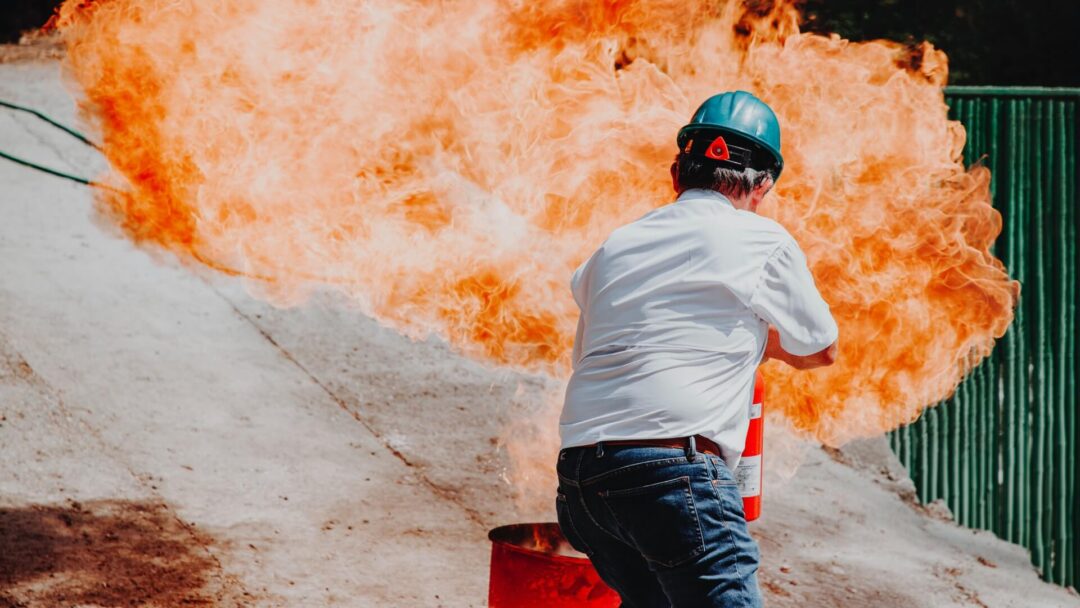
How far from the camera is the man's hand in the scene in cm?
288

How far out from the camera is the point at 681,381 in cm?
263

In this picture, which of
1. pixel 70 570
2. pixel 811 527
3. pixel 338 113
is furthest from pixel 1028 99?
pixel 70 570

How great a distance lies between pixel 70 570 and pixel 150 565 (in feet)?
1.07

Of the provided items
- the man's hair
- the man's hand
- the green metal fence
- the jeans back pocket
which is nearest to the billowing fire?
the man's hand

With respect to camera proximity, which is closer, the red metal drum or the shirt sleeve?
the shirt sleeve

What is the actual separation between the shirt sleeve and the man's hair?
238 mm

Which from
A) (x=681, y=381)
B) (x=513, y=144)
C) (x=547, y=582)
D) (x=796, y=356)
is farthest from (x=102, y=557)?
(x=796, y=356)

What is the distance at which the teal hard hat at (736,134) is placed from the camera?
2889 mm

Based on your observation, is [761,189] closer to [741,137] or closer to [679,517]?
[741,137]

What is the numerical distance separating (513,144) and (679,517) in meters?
2.62

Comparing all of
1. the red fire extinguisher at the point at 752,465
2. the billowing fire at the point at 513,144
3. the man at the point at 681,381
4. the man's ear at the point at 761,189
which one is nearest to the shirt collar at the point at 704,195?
the man at the point at 681,381

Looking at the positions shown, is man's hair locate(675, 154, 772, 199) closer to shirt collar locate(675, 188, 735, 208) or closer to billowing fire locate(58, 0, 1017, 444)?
shirt collar locate(675, 188, 735, 208)

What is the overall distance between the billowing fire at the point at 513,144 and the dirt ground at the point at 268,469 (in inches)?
43.4

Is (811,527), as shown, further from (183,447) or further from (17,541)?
(17,541)
